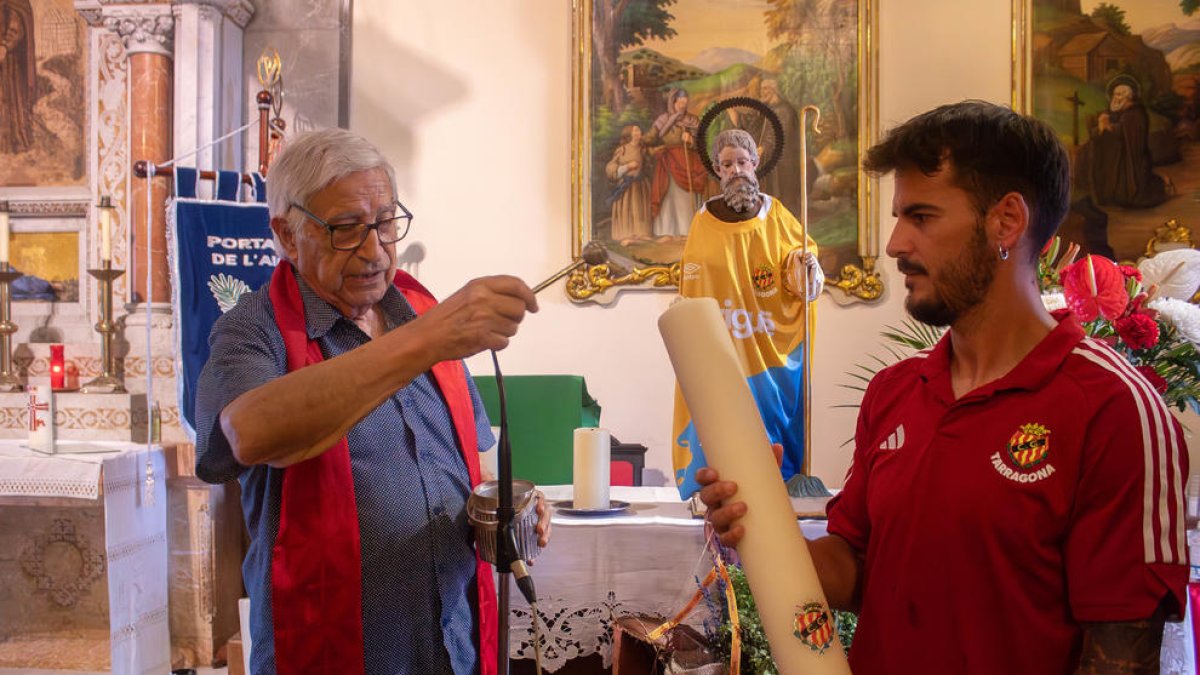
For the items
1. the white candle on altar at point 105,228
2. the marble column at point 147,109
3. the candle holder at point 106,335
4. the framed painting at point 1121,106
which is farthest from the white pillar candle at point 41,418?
the framed painting at point 1121,106

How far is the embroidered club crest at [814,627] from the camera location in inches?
49.5

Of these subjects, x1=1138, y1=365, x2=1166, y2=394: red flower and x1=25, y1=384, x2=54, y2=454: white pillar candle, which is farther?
x1=25, y1=384, x2=54, y2=454: white pillar candle

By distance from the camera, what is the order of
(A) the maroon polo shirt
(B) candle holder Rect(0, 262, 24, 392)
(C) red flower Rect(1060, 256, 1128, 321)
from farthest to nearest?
(B) candle holder Rect(0, 262, 24, 392)
(C) red flower Rect(1060, 256, 1128, 321)
(A) the maroon polo shirt

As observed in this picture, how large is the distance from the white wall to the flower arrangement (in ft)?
9.51

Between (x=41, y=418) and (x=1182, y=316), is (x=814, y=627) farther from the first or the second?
(x=41, y=418)

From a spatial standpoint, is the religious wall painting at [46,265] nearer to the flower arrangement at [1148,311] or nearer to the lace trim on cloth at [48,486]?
the lace trim on cloth at [48,486]

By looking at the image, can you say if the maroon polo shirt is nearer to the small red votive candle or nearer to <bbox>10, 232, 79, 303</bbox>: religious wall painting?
the small red votive candle

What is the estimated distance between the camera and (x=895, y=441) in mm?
1448

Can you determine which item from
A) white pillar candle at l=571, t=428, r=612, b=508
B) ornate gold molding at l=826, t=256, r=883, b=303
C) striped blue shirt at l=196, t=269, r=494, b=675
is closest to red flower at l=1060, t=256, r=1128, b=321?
white pillar candle at l=571, t=428, r=612, b=508

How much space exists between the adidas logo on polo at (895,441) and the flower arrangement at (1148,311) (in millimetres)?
788

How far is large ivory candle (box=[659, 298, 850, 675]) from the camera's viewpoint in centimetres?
127

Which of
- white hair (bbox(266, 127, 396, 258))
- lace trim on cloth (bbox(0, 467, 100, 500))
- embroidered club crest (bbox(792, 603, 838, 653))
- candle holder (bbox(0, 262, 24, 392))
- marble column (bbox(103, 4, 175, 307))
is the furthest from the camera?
marble column (bbox(103, 4, 175, 307))

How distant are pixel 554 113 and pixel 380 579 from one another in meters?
4.23

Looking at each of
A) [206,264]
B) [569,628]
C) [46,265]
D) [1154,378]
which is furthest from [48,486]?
[1154,378]
